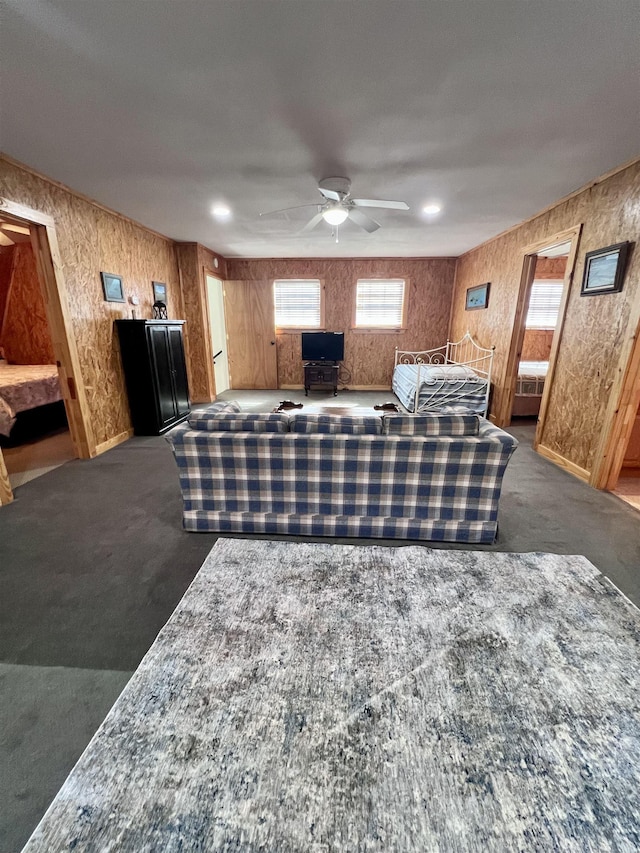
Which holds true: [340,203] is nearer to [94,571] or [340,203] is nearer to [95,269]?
[95,269]

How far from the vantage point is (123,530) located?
2545 mm

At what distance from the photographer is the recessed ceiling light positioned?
3787mm

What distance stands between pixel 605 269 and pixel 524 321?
1.53m

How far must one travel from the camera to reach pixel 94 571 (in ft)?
6.99

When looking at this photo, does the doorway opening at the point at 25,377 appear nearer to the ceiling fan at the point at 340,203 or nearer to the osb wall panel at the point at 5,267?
the osb wall panel at the point at 5,267

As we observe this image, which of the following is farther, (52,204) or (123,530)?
(52,204)

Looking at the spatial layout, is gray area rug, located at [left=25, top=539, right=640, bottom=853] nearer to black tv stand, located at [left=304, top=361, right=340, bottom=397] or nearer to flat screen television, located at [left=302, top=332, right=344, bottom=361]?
black tv stand, located at [left=304, top=361, right=340, bottom=397]

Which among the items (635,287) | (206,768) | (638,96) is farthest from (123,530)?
(635,287)

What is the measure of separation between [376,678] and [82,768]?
88 cm

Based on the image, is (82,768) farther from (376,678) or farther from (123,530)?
(123,530)

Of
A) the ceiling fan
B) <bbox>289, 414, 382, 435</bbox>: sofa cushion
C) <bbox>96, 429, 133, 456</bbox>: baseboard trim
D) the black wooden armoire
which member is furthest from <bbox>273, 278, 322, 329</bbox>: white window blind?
<bbox>289, 414, 382, 435</bbox>: sofa cushion

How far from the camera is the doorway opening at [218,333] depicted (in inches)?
265

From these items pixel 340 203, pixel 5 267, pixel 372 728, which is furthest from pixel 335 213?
pixel 5 267

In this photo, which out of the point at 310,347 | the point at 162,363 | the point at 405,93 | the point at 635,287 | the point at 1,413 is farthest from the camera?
the point at 310,347
